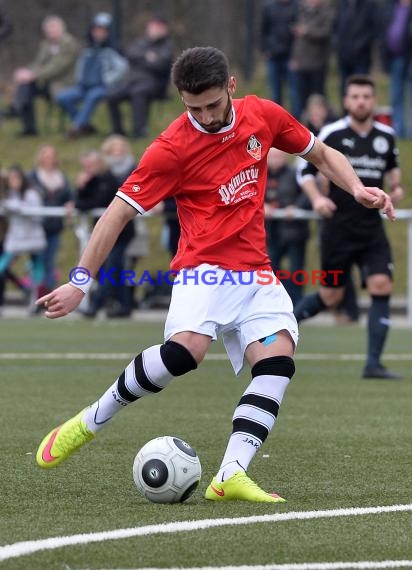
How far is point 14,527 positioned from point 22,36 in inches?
995

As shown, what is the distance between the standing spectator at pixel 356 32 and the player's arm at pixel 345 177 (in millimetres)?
14121

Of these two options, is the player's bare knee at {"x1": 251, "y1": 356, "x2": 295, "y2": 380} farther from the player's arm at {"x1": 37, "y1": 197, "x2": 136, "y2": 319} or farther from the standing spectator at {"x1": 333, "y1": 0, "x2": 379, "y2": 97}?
the standing spectator at {"x1": 333, "y1": 0, "x2": 379, "y2": 97}

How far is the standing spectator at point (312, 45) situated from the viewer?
20531 millimetres

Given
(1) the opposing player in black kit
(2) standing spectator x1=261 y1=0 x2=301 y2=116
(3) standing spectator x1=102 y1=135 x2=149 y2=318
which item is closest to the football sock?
(1) the opposing player in black kit

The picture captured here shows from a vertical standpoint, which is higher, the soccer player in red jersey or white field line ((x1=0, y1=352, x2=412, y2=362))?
the soccer player in red jersey

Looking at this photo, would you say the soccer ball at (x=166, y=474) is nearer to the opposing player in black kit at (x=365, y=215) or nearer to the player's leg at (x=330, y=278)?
the opposing player in black kit at (x=365, y=215)

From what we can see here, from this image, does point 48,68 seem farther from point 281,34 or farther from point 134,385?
point 134,385

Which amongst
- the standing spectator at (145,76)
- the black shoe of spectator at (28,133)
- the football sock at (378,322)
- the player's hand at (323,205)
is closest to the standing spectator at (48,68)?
the black shoe of spectator at (28,133)

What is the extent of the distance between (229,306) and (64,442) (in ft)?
3.11

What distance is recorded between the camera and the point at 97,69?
23.3 metres

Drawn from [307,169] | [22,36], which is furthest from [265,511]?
[22,36]

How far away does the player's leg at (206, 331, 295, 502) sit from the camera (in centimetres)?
585

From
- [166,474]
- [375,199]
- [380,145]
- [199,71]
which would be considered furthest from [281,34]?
[166,474]

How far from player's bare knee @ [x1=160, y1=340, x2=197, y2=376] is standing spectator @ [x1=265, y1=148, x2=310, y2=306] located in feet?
36.0
